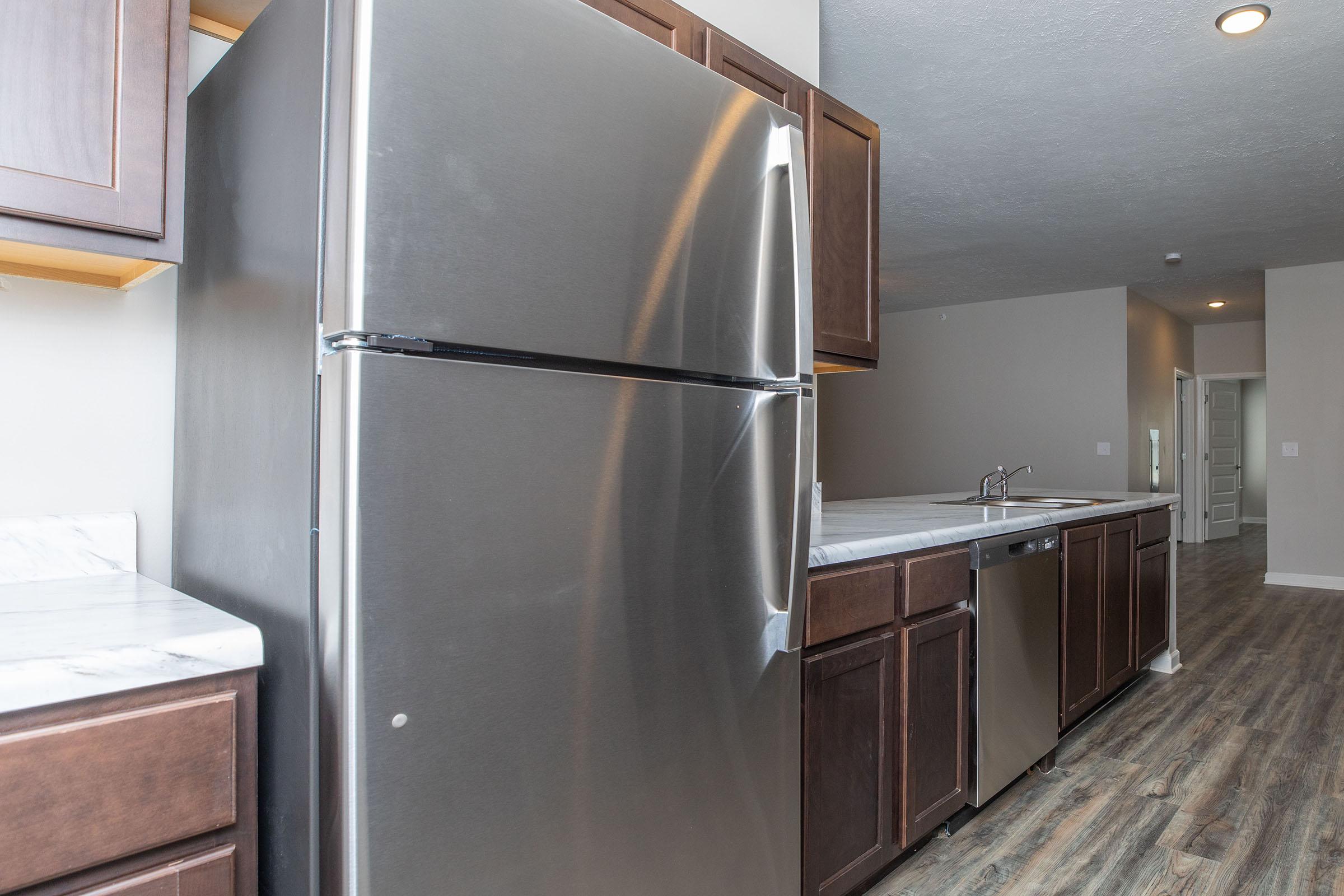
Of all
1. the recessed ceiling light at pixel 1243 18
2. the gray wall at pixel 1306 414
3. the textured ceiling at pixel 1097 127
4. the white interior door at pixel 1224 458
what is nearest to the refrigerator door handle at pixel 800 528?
the textured ceiling at pixel 1097 127

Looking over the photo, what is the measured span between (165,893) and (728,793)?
2.48 feet

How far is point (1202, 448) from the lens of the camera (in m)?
8.72

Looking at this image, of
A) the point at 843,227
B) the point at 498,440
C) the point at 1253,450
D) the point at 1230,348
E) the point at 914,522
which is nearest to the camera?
the point at 498,440

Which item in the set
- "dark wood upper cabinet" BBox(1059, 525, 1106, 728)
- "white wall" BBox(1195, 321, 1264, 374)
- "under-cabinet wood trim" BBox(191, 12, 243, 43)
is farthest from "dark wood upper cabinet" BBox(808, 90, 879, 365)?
"white wall" BBox(1195, 321, 1264, 374)

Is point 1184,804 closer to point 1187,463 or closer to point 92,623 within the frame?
point 92,623

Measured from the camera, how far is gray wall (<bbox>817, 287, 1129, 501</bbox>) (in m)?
6.91

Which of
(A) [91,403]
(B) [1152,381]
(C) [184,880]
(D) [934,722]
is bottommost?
(D) [934,722]

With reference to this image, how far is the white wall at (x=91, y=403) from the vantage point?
135cm

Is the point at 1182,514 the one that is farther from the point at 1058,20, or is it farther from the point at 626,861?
the point at 626,861

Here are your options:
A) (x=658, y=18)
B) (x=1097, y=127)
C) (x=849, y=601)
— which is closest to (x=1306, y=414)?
(x=1097, y=127)

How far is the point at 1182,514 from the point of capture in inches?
348

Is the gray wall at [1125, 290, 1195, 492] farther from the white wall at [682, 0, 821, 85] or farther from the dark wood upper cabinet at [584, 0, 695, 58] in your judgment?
the dark wood upper cabinet at [584, 0, 695, 58]

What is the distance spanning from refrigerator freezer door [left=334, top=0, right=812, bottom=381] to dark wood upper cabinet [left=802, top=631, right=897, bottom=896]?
753 millimetres

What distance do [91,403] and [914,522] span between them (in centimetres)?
199
